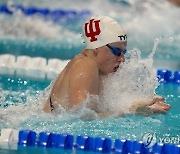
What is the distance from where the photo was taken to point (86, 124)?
14.4ft

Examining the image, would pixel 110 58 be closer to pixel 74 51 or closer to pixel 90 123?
pixel 90 123

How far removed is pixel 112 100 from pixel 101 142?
546 mm

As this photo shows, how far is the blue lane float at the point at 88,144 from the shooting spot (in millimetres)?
3996

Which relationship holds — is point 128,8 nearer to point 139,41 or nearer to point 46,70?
point 139,41

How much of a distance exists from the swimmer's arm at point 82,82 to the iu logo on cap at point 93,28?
0.83 feet

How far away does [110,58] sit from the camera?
4.29 m

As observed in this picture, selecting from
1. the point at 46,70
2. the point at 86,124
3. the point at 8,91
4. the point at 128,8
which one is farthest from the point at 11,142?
the point at 128,8

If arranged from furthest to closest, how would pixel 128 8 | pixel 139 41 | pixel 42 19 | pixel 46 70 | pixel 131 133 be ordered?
pixel 128 8
pixel 42 19
pixel 139 41
pixel 46 70
pixel 131 133

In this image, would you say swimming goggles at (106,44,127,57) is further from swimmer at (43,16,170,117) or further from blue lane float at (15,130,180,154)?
blue lane float at (15,130,180,154)

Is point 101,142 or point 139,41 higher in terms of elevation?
point 139,41

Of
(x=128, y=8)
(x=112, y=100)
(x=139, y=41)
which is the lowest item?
(x=112, y=100)

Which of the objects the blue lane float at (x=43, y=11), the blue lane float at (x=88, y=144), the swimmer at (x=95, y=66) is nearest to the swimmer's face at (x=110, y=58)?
the swimmer at (x=95, y=66)

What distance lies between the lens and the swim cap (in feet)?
14.3

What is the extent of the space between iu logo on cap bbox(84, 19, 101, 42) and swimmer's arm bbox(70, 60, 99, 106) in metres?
0.25
